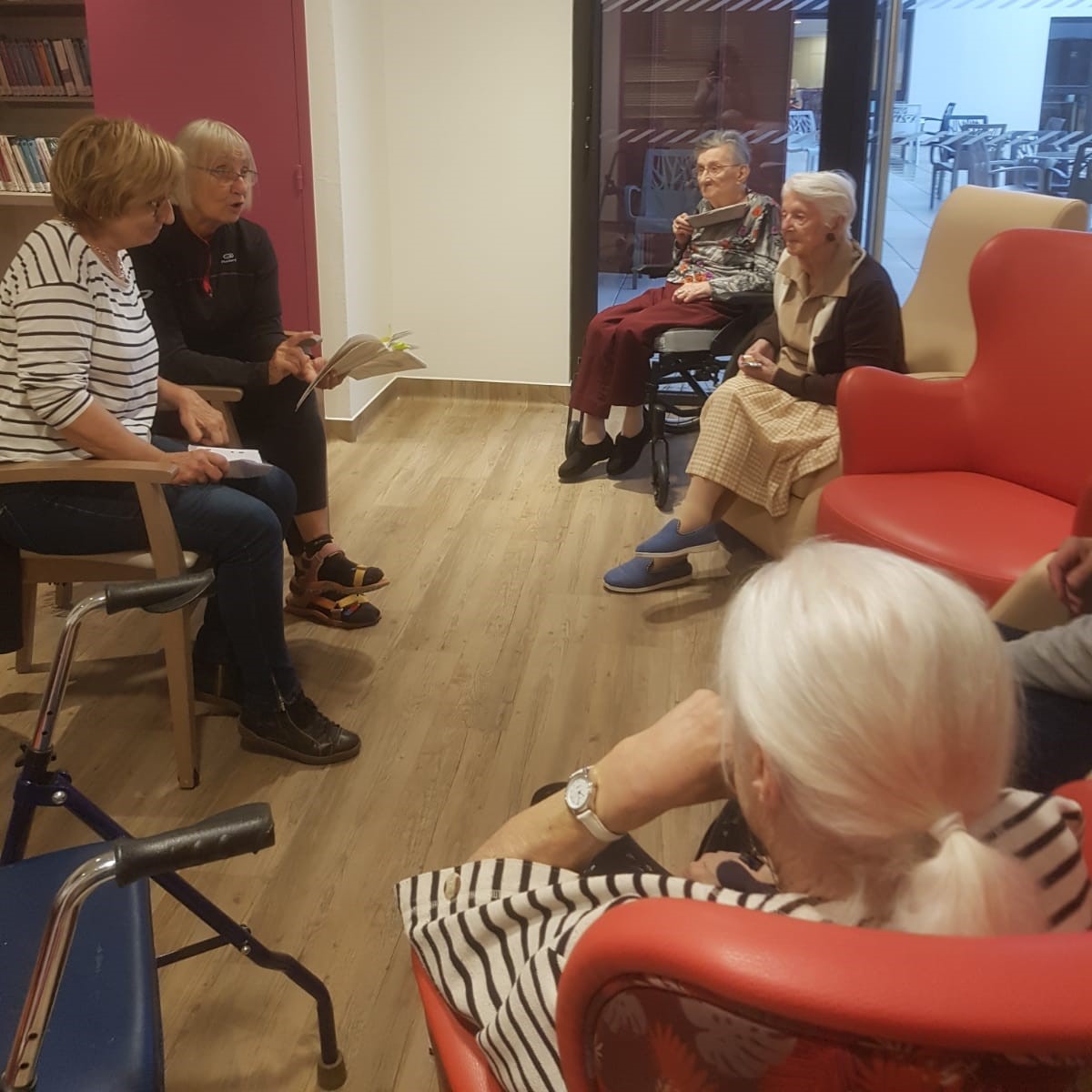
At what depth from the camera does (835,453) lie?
303 cm

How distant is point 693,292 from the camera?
4.11 m

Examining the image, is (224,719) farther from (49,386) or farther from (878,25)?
(878,25)

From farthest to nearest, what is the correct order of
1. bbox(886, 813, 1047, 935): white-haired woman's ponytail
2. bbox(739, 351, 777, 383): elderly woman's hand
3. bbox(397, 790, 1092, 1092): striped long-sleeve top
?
bbox(739, 351, 777, 383): elderly woman's hand < bbox(397, 790, 1092, 1092): striped long-sleeve top < bbox(886, 813, 1047, 935): white-haired woman's ponytail

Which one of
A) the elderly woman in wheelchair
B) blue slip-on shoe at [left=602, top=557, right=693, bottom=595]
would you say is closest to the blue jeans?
blue slip-on shoe at [left=602, top=557, right=693, bottom=595]

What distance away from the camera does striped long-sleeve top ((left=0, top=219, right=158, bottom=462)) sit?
2141 mm

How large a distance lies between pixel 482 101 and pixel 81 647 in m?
2.95

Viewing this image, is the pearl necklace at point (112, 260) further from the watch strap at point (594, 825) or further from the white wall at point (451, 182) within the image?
the white wall at point (451, 182)

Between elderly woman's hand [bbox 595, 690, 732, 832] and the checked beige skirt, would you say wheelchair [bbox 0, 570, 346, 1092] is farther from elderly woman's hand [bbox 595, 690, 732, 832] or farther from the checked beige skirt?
the checked beige skirt

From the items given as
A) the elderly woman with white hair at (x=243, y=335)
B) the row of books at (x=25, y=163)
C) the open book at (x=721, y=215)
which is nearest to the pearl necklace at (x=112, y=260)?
the elderly woman with white hair at (x=243, y=335)

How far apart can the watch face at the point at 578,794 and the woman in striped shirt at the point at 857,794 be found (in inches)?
6.1

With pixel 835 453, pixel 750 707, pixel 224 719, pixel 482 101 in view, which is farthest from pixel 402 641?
pixel 482 101

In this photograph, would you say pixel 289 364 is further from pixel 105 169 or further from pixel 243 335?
pixel 105 169

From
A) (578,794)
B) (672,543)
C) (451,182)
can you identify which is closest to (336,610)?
(672,543)

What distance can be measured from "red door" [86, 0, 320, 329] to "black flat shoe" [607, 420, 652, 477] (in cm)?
152
